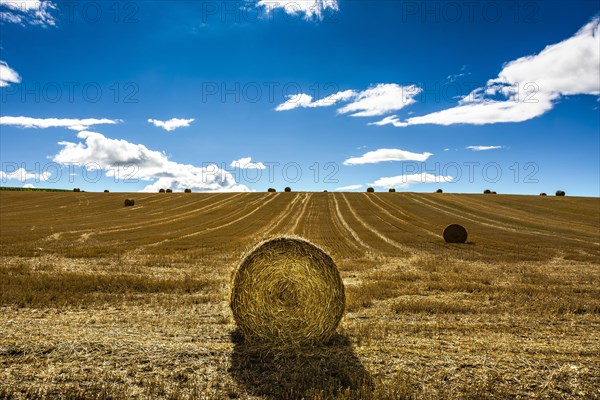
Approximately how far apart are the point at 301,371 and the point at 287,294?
1.62 meters

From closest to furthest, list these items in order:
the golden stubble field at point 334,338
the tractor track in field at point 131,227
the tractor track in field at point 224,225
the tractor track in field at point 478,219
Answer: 1. the golden stubble field at point 334,338
2. the tractor track in field at point 224,225
3. the tractor track in field at point 131,227
4. the tractor track in field at point 478,219

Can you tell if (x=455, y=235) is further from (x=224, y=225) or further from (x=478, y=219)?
(x=224, y=225)

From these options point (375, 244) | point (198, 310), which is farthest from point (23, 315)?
point (375, 244)

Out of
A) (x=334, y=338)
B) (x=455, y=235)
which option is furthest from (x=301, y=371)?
(x=455, y=235)

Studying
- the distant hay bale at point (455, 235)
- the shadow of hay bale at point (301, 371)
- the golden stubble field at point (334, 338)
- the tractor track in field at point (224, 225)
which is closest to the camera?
the shadow of hay bale at point (301, 371)

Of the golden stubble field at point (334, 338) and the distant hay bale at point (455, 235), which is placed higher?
the distant hay bale at point (455, 235)

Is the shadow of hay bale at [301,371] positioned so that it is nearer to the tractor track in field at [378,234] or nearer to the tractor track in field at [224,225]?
the tractor track in field at [378,234]

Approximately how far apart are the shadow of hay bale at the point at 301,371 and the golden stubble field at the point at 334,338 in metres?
0.03

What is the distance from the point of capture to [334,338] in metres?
7.74

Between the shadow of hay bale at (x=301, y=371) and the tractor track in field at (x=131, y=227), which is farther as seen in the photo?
the tractor track in field at (x=131, y=227)

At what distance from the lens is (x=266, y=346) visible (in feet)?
23.7

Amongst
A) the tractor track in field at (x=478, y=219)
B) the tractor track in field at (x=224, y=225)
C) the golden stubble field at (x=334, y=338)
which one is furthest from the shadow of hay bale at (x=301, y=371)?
the tractor track in field at (x=478, y=219)

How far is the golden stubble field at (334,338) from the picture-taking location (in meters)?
5.78

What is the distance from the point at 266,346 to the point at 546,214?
1766 inches
